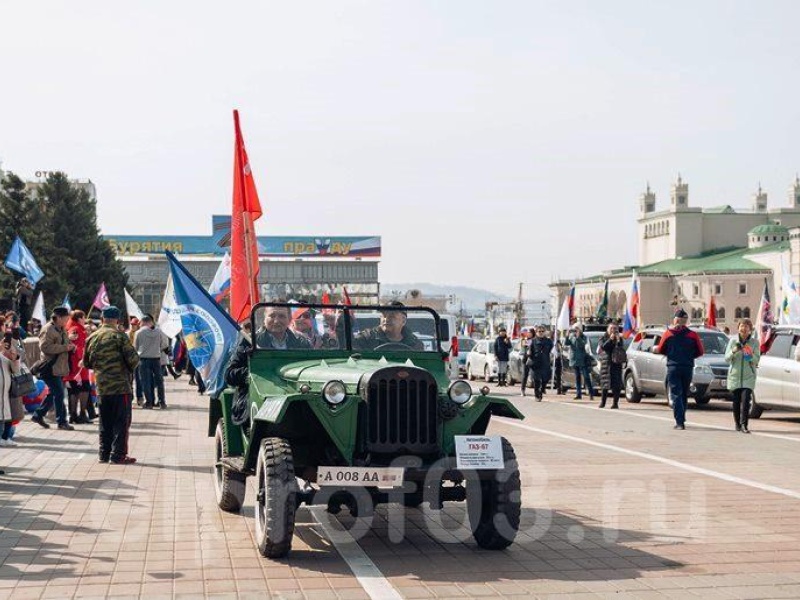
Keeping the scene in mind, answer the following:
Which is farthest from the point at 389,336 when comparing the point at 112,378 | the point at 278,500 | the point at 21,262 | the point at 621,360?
the point at 21,262

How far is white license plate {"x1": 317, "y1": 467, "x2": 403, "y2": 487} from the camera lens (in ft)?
25.5

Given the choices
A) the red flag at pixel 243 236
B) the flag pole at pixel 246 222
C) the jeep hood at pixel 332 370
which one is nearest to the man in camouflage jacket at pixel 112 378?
the red flag at pixel 243 236

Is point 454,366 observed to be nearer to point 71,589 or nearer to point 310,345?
point 310,345

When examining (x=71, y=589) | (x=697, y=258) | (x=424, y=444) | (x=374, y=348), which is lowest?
(x=71, y=589)

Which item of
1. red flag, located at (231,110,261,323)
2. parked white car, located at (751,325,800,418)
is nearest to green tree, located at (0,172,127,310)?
parked white car, located at (751,325,800,418)

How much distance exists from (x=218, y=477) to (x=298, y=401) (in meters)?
2.94

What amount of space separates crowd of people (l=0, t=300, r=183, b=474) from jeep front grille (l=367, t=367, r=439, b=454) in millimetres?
6132

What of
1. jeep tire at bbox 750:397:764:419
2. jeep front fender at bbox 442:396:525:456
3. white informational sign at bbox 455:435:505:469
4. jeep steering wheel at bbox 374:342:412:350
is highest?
jeep steering wheel at bbox 374:342:412:350

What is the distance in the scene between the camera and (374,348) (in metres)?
9.48

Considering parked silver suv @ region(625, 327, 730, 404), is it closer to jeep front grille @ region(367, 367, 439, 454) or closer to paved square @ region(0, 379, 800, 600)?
paved square @ region(0, 379, 800, 600)

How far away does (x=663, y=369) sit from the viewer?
25469 millimetres

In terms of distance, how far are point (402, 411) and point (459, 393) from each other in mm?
484

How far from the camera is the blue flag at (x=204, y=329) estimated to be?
12.7 m

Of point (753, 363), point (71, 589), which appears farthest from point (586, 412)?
point (71, 589)
